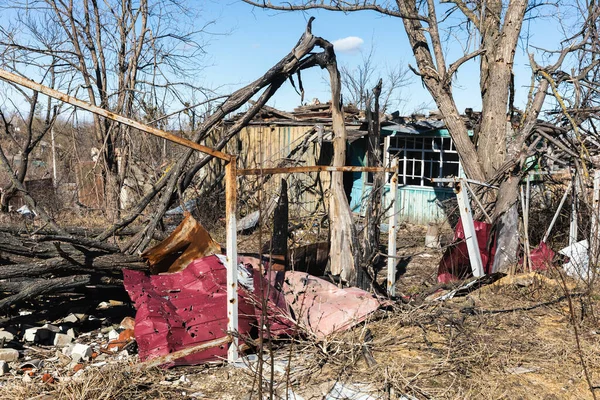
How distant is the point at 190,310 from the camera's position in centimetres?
440

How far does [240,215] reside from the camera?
13.7 meters

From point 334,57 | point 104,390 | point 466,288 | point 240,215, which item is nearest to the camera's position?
point 104,390

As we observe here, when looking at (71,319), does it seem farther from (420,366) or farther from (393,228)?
(393,228)

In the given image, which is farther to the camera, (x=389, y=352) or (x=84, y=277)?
(x=84, y=277)

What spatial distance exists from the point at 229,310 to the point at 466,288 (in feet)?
11.6

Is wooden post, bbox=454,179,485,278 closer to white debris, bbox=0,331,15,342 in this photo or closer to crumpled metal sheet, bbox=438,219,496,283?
crumpled metal sheet, bbox=438,219,496,283

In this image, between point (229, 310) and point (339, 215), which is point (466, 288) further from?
point (229, 310)

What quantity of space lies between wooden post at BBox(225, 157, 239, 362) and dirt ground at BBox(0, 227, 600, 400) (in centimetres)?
33

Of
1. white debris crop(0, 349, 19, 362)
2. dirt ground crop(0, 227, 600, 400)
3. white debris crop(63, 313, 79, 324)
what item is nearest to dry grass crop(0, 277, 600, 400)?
dirt ground crop(0, 227, 600, 400)

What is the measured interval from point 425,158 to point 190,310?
997 cm

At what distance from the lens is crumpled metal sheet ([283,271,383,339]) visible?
490 centimetres

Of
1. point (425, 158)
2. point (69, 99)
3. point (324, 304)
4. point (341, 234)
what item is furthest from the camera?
point (425, 158)

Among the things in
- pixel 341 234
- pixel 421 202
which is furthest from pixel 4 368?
pixel 421 202

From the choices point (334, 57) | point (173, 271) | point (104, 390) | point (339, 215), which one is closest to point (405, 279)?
point (339, 215)
